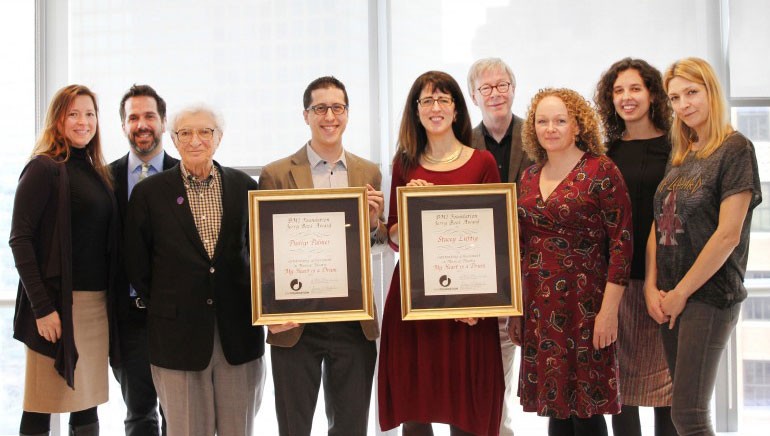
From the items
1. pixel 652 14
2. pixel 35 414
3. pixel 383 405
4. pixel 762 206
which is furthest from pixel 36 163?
pixel 762 206

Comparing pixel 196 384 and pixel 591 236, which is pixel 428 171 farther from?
pixel 196 384

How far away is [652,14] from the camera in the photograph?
4.13 meters

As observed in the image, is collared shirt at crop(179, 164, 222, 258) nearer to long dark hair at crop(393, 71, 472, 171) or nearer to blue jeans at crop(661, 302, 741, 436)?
long dark hair at crop(393, 71, 472, 171)

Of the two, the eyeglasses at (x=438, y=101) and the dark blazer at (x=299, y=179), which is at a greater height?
the eyeglasses at (x=438, y=101)

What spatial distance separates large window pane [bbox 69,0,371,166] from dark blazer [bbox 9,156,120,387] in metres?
1.29

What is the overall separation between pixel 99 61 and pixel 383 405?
2794mm

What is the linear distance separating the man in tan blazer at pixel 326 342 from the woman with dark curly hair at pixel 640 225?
3.64 ft

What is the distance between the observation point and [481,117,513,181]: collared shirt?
319 cm

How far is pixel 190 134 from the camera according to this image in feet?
8.55

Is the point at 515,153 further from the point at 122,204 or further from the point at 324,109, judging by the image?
the point at 122,204

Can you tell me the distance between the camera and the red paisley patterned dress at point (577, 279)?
2.49 meters

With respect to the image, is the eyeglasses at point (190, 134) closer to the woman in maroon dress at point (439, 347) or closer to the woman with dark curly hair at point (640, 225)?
the woman in maroon dress at point (439, 347)

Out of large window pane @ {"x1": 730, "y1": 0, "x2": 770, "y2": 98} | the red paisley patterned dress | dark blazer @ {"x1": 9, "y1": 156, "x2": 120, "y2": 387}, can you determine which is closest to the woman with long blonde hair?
dark blazer @ {"x1": 9, "y1": 156, "x2": 120, "y2": 387}

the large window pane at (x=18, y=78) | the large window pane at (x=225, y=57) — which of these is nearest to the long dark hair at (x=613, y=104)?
the large window pane at (x=225, y=57)
